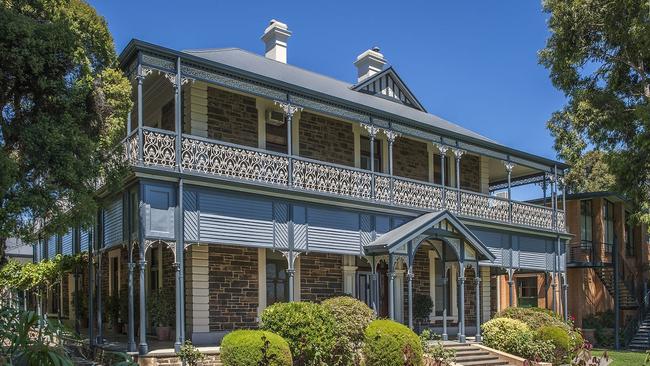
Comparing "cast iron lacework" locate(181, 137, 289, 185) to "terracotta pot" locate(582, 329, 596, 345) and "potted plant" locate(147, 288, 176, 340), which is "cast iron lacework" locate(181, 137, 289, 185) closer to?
"potted plant" locate(147, 288, 176, 340)

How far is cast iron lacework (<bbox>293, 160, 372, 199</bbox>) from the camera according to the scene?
A: 1633cm

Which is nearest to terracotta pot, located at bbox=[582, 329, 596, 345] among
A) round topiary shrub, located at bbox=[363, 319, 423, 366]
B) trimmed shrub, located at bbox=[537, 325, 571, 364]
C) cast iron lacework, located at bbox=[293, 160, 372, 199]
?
trimmed shrub, located at bbox=[537, 325, 571, 364]

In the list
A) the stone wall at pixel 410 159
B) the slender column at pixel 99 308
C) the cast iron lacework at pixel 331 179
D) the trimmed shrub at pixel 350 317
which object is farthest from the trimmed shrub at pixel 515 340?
the slender column at pixel 99 308

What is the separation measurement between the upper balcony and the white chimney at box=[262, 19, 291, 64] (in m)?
4.51

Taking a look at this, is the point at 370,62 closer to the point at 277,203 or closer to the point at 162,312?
the point at 277,203

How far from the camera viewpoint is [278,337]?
1255 centimetres

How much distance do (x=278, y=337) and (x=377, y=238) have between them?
6.05 m

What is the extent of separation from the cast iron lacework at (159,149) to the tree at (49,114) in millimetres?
1636

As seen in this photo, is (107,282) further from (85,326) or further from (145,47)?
(145,47)

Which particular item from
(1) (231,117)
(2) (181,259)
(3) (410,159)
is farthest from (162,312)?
(3) (410,159)

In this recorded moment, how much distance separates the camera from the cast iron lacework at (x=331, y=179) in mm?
16328

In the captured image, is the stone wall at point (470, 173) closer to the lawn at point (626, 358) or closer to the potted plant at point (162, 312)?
the lawn at point (626, 358)

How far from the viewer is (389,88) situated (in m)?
23.1

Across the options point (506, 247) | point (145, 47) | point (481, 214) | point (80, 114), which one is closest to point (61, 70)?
point (80, 114)
